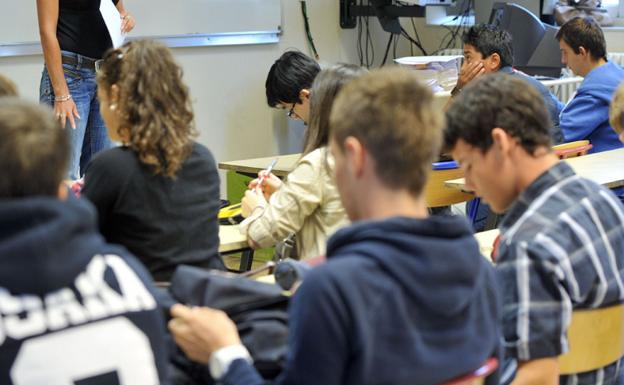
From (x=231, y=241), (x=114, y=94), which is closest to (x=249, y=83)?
(x=231, y=241)

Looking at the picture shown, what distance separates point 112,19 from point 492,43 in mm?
1825

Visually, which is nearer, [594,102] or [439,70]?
[594,102]

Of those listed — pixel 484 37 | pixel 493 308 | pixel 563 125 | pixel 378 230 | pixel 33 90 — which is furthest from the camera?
pixel 33 90

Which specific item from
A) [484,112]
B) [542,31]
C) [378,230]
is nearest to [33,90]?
[542,31]

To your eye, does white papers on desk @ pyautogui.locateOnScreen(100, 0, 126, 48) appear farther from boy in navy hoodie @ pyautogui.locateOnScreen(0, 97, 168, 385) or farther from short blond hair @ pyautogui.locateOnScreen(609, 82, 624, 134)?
boy in navy hoodie @ pyautogui.locateOnScreen(0, 97, 168, 385)

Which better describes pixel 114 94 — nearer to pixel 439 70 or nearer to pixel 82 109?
pixel 82 109

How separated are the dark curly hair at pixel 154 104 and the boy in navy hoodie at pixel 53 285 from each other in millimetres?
660

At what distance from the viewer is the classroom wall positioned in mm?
5434

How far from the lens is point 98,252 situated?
124cm

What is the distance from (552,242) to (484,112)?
268 mm

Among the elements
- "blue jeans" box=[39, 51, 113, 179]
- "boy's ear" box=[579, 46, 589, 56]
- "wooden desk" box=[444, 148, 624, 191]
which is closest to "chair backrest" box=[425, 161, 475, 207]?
"wooden desk" box=[444, 148, 624, 191]

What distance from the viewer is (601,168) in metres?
3.25

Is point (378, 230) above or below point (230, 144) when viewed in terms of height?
above

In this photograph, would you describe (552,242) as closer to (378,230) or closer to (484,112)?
(484,112)
